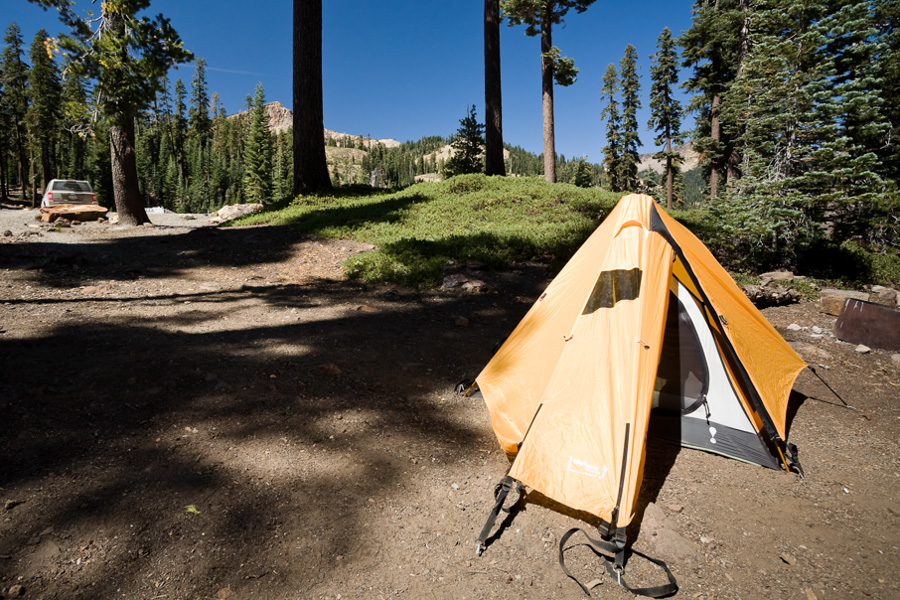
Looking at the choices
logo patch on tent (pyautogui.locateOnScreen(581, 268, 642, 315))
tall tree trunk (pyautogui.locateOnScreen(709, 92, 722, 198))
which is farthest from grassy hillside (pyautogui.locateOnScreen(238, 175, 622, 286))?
tall tree trunk (pyautogui.locateOnScreen(709, 92, 722, 198))

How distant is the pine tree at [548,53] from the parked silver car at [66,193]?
19.5m

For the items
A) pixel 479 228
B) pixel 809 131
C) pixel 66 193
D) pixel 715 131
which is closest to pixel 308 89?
pixel 479 228

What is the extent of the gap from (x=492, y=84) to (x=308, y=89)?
732 cm

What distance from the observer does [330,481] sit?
A: 3.35 metres

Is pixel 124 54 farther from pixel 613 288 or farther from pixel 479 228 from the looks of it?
pixel 613 288

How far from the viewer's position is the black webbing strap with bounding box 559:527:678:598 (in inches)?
101

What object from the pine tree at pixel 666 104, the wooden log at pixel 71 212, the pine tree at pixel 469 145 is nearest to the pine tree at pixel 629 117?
the pine tree at pixel 666 104

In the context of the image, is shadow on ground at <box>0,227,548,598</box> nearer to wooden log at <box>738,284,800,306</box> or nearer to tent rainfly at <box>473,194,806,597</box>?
tent rainfly at <box>473,194,806,597</box>

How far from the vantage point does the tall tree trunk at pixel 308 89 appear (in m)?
14.9

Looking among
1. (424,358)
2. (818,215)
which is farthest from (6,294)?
(818,215)

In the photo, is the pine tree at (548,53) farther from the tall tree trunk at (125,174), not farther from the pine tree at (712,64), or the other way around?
the tall tree trunk at (125,174)

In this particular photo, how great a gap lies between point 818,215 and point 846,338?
14.9ft

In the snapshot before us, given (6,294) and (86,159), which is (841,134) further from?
(86,159)

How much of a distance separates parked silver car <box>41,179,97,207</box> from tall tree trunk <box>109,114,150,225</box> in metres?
4.07
